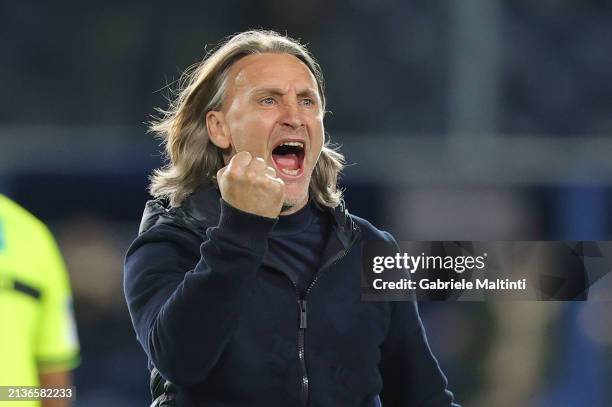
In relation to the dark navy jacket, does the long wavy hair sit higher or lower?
higher

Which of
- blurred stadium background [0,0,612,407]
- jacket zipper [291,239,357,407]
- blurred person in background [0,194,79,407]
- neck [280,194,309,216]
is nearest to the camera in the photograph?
jacket zipper [291,239,357,407]

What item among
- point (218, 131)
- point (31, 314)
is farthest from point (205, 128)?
point (31, 314)

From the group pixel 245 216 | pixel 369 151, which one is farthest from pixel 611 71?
pixel 245 216

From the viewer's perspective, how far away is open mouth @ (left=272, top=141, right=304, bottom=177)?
64.9 inches

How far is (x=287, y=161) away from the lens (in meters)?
1.71

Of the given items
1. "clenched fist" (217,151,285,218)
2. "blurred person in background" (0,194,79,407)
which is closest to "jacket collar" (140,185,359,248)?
"clenched fist" (217,151,285,218)

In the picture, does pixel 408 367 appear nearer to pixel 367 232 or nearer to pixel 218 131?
pixel 367 232

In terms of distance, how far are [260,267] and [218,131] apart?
258 millimetres

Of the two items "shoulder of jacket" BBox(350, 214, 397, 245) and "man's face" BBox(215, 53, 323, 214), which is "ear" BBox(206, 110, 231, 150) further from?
"shoulder of jacket" BBox(350, 214, 397, 245)

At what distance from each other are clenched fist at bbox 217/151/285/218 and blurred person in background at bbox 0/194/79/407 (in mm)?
714

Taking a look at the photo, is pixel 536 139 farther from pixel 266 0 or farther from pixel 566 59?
pixel 266 0

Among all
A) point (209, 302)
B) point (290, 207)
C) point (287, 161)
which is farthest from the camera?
point (287, 161)

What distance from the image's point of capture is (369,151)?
13.1ft

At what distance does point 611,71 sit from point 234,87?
3.38 metres
